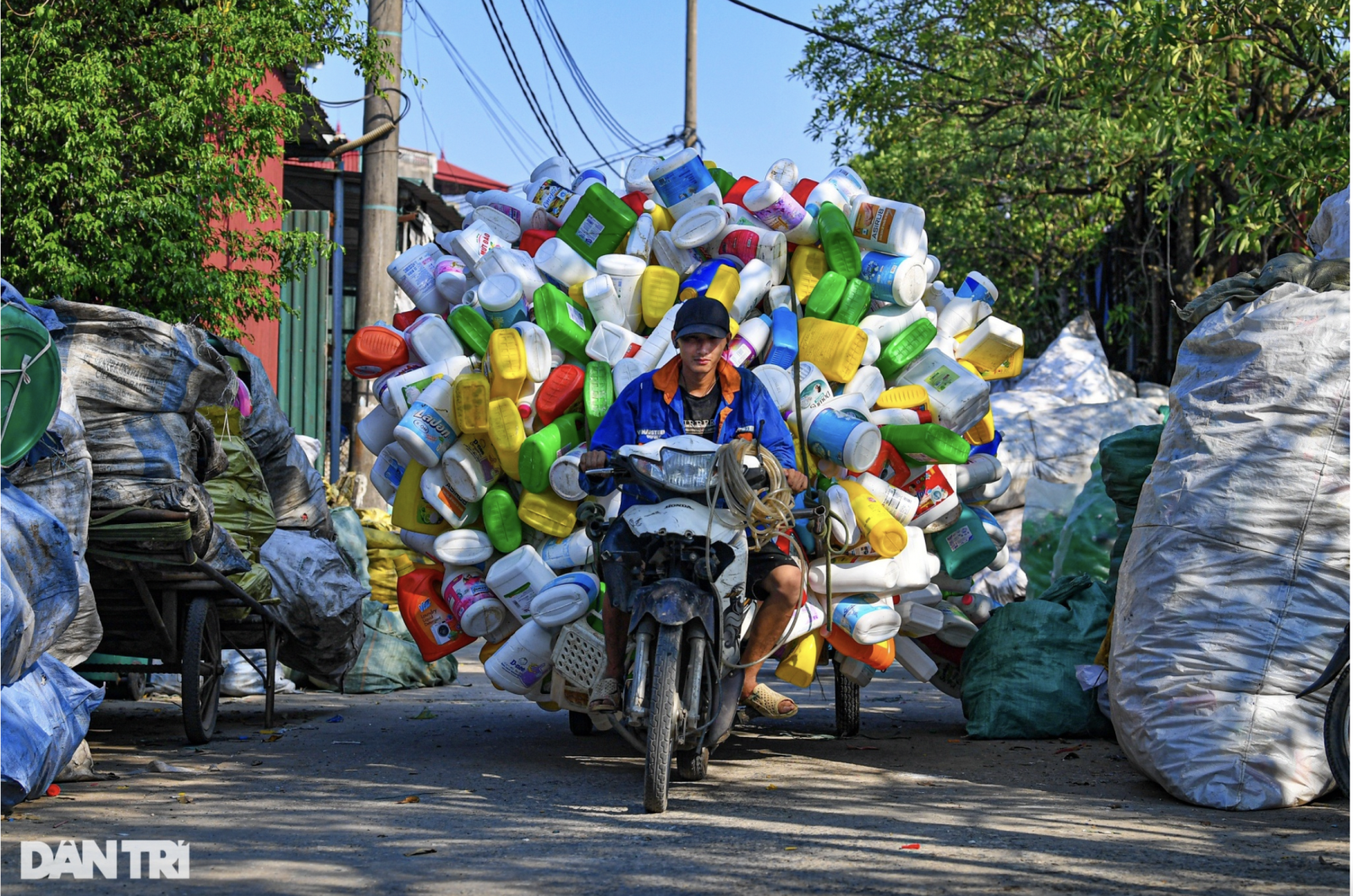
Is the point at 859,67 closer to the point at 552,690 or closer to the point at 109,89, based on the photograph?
the point at 109,89

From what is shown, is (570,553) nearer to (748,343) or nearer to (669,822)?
(748,343)

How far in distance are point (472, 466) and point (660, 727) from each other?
5.81 ft

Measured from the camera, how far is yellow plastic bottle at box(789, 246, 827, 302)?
254 inches

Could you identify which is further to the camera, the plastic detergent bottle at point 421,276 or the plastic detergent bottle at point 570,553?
the plastic detergent bottle at point 421,276

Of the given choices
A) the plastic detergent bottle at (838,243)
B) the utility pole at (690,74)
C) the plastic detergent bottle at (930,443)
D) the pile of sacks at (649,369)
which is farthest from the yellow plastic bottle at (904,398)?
the utility pole at (690,74)

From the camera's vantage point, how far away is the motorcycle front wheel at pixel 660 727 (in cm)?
483

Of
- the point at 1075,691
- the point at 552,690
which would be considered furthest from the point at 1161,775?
the point at 552,690

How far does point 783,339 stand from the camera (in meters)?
6.14

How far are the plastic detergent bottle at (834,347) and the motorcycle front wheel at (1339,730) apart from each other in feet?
7.94

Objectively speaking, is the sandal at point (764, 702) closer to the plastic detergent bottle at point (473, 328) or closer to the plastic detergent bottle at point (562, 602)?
the plastic detergent bottle at point (562, 602)

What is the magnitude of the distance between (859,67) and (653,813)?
15.9 m

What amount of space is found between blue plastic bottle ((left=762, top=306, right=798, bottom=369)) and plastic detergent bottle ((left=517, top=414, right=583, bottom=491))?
0.96 meters

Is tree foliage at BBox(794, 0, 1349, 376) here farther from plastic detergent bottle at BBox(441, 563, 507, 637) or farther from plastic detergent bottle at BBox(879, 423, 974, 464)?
plastic detergent bottle at BBox(441, 563, 507, 637)

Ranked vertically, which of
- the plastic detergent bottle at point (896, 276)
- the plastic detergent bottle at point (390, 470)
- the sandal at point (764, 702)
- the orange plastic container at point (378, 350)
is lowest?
the sandal at point (764, 702)
